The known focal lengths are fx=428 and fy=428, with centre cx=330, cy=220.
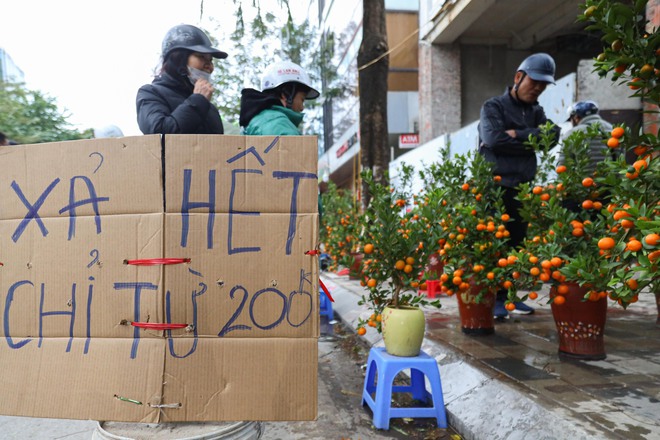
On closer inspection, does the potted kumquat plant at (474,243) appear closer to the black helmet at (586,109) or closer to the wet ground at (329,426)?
the wet ground at (329,426)

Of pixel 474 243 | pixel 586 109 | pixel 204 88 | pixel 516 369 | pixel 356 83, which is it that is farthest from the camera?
pixel 356 83

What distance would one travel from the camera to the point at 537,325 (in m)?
3.70

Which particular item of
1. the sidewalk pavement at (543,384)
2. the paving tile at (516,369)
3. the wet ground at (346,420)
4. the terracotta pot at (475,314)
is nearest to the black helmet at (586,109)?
the sidewalk pavement at (543,384)

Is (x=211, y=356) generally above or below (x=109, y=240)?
below

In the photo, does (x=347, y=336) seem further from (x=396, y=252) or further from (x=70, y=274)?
(x=70, y=274)

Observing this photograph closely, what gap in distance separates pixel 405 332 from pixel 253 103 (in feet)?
4.93

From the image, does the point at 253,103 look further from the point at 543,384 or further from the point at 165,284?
the point at 543,384

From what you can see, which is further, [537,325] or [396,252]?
[537,325]

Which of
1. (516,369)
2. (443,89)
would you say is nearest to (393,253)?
(516,369)

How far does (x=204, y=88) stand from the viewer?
1.96m

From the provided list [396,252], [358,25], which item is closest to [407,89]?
[358,25]

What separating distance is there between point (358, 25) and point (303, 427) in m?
15.1

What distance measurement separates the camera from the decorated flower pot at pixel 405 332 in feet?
7.91

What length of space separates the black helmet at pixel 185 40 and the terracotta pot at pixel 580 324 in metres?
2.40
